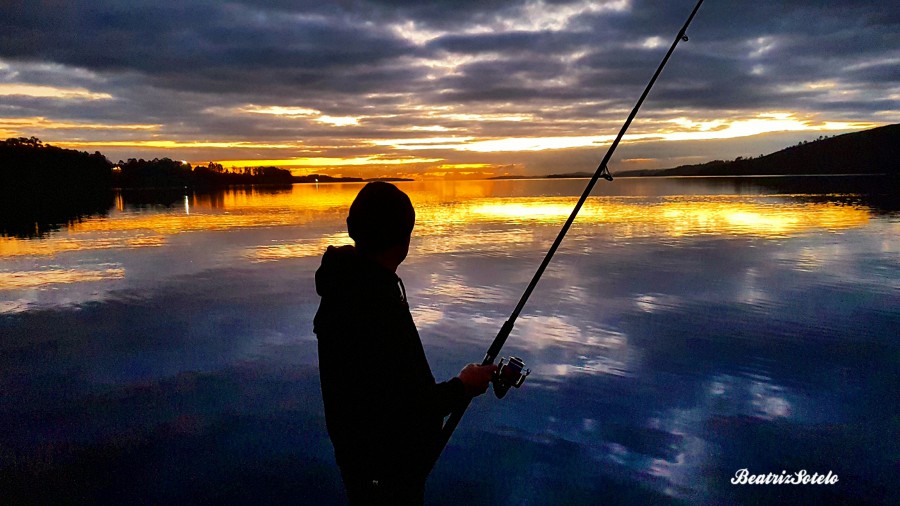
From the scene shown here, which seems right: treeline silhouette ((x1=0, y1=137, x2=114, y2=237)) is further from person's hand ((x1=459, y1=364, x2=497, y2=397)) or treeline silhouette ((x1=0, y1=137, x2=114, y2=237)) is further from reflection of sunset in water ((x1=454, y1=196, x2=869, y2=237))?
person's hand ((x1=459, y1=364, x2=497, y2=397))

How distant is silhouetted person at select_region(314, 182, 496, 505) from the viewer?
209cm

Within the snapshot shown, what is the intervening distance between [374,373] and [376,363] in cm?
4

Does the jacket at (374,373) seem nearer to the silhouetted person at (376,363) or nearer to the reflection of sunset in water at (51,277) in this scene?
the silhouetted person at (376,363)

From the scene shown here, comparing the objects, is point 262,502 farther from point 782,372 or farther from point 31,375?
point 782,372

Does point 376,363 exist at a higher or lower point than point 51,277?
higher

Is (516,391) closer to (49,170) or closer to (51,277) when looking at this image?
(51,277)

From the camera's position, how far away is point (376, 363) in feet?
6.85

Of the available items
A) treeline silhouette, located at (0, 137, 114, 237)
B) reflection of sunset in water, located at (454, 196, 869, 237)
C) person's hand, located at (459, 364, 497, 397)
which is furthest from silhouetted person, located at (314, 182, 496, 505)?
treeline silhouette, located at (0, 137, 114, 237)

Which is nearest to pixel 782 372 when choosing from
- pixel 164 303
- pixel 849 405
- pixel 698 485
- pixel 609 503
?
pixel 849 405

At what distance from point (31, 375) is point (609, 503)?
8.99m

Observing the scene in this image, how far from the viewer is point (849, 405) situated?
727 centimetres

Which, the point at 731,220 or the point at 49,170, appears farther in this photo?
the point at 49,170

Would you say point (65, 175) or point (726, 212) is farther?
point (65, 175)

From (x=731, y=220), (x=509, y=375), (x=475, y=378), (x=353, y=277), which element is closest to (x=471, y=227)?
(x=731, y=220)
